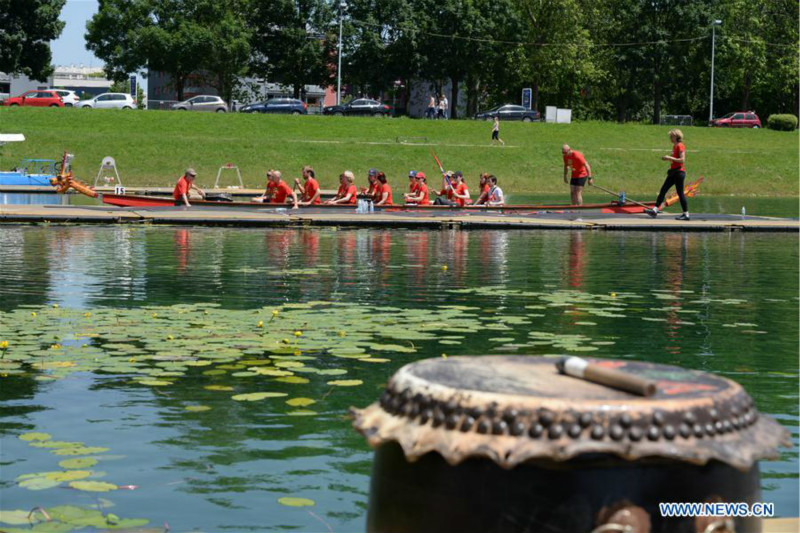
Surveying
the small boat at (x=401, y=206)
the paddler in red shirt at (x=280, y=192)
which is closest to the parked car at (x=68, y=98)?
the small boat at (x=401, y=206)

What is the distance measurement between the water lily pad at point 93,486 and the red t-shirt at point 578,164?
25.3 metres

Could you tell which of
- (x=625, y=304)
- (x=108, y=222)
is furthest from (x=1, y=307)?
(x=108, y=222)

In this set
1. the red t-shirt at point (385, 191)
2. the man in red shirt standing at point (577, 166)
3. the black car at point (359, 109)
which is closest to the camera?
the man in red shirt standing at point (577, 166)

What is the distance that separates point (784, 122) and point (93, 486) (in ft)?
272

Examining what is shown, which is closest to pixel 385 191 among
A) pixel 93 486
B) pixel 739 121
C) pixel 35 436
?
pixel 35 436

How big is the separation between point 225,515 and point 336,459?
47.2 inches

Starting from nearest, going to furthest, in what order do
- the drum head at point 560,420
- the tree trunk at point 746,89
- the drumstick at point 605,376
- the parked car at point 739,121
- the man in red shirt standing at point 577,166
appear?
the drum head at point 560,420, the drumstick at point 605,376, the man in red shirt standing at point 577,166, the parked car at point 739,121, the tree trunk at point 746,89

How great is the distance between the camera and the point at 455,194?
31.8 meters

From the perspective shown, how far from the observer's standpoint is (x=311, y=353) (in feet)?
Result: 34.2

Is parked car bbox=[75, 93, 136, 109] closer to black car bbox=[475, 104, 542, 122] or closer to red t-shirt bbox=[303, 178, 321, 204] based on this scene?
black car bbox=[475, 104, 542, 122]

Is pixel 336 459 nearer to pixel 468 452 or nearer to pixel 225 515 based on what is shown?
pixel 225 515

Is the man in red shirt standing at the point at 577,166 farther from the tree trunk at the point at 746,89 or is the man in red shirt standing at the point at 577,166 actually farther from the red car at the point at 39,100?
the tree trunk at the point at 746,89

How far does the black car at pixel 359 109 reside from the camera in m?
81.4

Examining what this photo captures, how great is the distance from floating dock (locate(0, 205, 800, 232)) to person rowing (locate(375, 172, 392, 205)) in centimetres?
97
